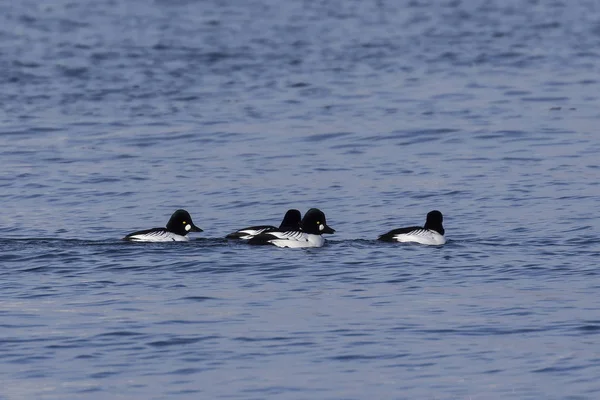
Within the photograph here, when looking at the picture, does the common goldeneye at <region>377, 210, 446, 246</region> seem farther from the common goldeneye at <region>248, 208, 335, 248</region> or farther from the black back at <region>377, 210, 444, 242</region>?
the common goldeneye at <region>248, 208, 335, 248</region>

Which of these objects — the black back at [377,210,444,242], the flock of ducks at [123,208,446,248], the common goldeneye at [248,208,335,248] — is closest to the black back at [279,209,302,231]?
the flock of ducks at [123,208,446,248]

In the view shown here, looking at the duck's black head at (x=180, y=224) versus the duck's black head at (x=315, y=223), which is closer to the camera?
the duck's black head at (x=315, y=223)

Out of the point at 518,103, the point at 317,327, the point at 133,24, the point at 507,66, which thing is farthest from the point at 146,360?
the point at 133,24

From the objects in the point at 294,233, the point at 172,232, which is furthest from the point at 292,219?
the point at 172,232

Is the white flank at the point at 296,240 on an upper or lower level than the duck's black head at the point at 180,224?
lower

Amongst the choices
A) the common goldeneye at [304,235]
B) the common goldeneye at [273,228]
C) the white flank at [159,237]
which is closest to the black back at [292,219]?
the common goldeneye at [273,228]

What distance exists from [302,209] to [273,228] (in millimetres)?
2920

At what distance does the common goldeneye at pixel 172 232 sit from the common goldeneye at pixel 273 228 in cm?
69

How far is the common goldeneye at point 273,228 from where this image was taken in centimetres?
2105

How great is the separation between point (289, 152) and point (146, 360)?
15.2 metres

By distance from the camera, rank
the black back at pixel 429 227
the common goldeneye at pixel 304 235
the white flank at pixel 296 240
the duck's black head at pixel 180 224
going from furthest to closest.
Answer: the duck's black head at pixel 180 224
the white flank at pixel 296 240
the common goldeneye at pixel 304 235
the black back at pixel 429 227

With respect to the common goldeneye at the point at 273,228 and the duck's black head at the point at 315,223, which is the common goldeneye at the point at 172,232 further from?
the duck's black head at the point at 315,223

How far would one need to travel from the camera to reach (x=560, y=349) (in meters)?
14.7

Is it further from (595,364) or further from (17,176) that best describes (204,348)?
(17,176)
